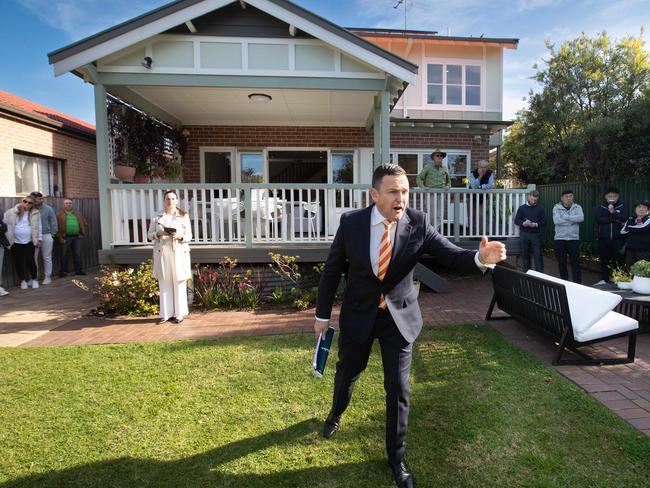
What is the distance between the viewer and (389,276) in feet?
8.52

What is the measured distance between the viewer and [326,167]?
1123 cm

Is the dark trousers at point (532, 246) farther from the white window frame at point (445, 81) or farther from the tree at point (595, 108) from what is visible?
the white window frame at point (445, 81)

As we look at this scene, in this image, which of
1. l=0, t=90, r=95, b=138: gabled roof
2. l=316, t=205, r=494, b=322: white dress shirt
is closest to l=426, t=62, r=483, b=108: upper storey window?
l=0, t=90, r=95, b=138: gabled roof

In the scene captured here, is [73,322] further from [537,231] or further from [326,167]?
[537,231]

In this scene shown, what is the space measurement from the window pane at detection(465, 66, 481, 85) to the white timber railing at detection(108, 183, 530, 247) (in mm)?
5566

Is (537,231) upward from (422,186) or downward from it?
downward

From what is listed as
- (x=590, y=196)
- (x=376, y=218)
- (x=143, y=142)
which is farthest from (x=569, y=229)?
(x=143, y=142)

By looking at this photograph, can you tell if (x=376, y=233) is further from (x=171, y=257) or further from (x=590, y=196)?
(x=590, y=196)

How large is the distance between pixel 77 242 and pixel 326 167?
6.53m

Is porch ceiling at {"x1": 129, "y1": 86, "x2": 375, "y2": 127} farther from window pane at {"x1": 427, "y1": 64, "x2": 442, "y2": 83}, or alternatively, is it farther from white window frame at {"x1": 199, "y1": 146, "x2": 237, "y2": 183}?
window pane at {"x1": 427, "y1": 64, "x2": 442, "y2": 83}

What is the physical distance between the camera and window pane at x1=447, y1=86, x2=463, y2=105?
12469 millimetres

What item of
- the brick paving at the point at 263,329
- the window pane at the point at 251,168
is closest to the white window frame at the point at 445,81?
the window pane at the point at 251,168

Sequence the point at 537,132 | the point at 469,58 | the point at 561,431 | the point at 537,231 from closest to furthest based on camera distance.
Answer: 1. the point at 561,431
2. the point at 537,231
3. the point at 537,132
4. the point at 469,58

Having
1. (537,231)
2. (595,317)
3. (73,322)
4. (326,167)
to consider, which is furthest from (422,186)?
(73,322)
